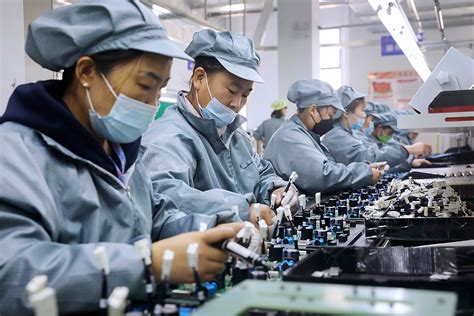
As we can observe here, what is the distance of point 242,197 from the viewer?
2115mm

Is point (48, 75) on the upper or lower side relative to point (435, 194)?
upper

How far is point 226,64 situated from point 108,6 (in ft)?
3.78

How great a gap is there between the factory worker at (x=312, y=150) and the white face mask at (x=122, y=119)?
2.36 m

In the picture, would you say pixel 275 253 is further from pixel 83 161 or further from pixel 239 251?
pixel 83 161

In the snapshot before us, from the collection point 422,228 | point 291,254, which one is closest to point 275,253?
point 291,254

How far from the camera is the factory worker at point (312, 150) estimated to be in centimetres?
374

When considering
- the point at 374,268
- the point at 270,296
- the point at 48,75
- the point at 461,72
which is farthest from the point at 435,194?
the point at 48,75

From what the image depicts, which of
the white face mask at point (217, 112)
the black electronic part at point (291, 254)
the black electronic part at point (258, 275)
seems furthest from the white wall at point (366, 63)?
the black electronic part at point (258, 275)

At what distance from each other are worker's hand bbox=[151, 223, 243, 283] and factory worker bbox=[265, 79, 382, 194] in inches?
100

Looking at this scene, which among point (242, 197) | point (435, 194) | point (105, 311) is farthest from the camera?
point (435, 194)

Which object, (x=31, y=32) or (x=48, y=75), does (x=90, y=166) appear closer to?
(x=31, y=32)

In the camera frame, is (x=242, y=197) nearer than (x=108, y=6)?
No

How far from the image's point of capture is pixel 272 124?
8.70m

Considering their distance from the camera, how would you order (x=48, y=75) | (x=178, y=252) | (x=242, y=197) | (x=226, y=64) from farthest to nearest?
1. (x=48, y=75)
2. (x=226, y=64)
3. (x=242, y=197)
4. (x=178, y=252)
